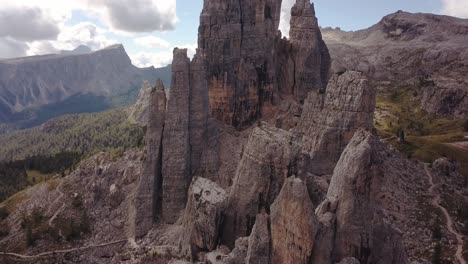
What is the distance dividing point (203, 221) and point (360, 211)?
22.0 metres

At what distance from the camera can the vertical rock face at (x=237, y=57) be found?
87125mm

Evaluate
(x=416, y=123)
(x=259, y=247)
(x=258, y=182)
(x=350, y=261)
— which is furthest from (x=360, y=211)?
(x=416, y=123)

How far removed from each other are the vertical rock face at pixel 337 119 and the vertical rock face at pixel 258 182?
8.99m

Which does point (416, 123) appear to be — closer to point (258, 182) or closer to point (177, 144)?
point (177, 144)

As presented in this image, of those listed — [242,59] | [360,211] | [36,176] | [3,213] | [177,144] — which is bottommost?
[36,176]

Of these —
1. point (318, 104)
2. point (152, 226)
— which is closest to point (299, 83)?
point (318, 104)

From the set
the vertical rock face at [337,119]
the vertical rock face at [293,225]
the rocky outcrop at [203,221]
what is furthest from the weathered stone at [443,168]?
the vertical rock face at [293,225]

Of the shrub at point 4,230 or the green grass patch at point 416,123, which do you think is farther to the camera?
the green grass patch at point 416,123

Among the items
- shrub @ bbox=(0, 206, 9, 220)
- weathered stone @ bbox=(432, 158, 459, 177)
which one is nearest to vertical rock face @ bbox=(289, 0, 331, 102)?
weathered stone @ bbox=(432, 158, 459, 177)

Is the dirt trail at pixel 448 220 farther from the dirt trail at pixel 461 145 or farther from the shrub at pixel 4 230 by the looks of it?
the shrub at pixel 4 230

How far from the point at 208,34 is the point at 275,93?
17.4m

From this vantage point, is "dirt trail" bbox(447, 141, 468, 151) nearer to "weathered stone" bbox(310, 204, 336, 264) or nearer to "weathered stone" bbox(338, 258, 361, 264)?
"weathered stone" bbox(310, 204, 336, 264)

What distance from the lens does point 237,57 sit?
88125mm

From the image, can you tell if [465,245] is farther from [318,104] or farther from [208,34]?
[208,34]
